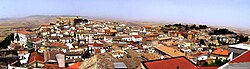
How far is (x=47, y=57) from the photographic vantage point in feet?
114

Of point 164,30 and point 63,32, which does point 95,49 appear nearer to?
point 63,32

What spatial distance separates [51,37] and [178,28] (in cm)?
4388

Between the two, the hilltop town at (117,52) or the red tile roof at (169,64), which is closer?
the red tile roof at (169,64)

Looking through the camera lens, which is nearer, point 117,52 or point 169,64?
point 169,64

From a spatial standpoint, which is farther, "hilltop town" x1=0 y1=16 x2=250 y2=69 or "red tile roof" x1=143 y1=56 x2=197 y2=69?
"hilltop town" x1=0 y1=16 x2=250 y2=69

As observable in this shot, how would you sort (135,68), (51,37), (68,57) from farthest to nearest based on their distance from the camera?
(51,37) → (68,57) → (135,68)

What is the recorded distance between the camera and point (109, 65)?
1798 cm

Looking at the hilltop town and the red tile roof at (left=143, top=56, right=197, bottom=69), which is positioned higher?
the red tile roof at (left=143, top=56, right=197, bottom=69)

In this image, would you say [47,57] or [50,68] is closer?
[50,68]

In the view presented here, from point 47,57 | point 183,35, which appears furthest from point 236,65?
point 183,35

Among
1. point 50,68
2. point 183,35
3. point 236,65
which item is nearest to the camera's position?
point 236,65

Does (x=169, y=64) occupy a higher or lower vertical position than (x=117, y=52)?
higher

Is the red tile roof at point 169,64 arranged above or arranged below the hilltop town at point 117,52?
above

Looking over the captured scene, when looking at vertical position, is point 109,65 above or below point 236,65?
below
